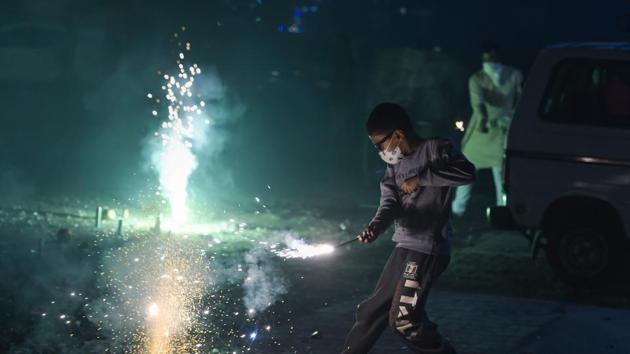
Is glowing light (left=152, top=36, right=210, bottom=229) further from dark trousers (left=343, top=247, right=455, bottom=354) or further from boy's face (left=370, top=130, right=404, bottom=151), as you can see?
boy's face (left=370, top=130, right=404, bottom=151)

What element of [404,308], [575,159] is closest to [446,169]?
[404,308]

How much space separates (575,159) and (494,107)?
10.2 ft

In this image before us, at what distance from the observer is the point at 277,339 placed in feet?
24.5

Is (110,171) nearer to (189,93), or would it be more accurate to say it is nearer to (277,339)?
(189,93)

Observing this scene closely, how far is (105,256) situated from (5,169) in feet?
25.2

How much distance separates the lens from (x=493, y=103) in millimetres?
12094

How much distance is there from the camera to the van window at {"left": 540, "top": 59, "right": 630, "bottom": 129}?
29.6 feet

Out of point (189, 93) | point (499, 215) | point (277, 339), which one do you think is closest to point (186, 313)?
point (277, 339)

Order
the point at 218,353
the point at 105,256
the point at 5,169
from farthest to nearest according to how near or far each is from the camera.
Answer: the point at 5,169
the point at 105,256
the point at 218,353

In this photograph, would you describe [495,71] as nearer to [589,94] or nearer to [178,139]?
[589,94]

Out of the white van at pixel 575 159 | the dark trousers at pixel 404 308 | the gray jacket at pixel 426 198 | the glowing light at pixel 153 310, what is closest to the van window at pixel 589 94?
the white van at pixel 575 159

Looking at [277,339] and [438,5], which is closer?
[277,339]

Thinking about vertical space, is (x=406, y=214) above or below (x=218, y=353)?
above

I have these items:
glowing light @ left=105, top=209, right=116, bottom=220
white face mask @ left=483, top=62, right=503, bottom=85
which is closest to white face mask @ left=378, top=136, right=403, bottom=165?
white face mask @ left=483, top=62, right=503, bottom=85
